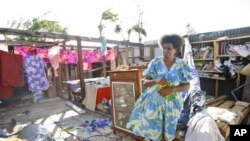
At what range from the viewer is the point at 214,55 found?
6.61m

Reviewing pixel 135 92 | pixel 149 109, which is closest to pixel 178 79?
pixel 149 109

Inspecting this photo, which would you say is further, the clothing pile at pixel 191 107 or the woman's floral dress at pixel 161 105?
the clothing pile at pixel 191 107

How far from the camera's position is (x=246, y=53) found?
5609mm

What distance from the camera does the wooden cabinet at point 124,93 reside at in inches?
140

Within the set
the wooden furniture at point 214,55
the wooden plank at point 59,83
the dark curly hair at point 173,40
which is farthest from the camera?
the wooden plank at point 59,83

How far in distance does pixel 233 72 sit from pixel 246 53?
65cm

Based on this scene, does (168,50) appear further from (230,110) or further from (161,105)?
(230,110)

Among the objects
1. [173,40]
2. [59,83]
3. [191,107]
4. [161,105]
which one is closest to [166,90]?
[161,105]

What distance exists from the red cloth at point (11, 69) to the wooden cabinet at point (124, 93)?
386 centimetres

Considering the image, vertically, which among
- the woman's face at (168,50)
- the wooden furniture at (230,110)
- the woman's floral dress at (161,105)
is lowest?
the wooden furniture at (230,110)

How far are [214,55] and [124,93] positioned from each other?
13.7 feet


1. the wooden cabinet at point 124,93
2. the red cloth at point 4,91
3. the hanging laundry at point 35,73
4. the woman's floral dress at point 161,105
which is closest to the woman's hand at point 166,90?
the woman's floral dress at point 161,105

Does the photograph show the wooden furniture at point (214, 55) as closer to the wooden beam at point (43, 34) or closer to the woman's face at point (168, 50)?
the wooden beam at point (43, 34)

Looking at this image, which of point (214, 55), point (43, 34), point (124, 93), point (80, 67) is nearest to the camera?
point (124, 93)
